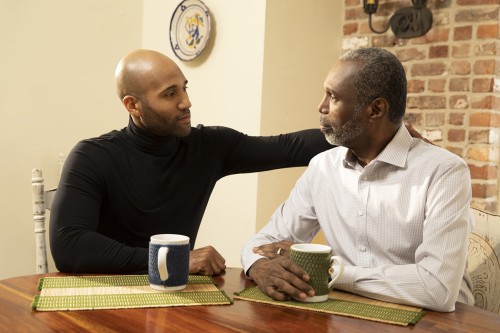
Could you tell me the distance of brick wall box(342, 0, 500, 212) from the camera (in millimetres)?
2621

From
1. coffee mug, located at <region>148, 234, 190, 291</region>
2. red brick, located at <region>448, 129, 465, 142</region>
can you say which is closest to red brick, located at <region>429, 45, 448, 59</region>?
red brick, located at <region>448, 129, 465, 142</region>

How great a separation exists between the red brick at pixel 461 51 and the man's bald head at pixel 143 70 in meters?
1.45

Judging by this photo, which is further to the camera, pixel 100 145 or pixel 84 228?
pixel 100 145

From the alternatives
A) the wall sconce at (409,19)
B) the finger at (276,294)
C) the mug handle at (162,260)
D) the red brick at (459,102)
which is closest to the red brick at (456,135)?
the red brick at (459,102)

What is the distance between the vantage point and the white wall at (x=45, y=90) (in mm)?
2982

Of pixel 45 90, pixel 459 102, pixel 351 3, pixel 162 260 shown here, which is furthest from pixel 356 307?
pixel 45 90

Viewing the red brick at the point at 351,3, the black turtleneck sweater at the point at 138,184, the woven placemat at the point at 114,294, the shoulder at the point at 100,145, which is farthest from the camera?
the red brick at the point at 351,3

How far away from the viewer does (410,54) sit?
2855 millimetres

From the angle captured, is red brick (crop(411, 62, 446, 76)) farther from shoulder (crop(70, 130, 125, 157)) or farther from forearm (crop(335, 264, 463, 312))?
forearm (crop(335, 264, 463, 312))

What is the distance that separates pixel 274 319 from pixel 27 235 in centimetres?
235

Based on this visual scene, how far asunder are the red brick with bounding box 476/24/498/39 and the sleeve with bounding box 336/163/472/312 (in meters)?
1.52

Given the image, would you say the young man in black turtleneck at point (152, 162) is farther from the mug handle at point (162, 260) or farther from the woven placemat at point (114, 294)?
the mug handle at point (162, 260)

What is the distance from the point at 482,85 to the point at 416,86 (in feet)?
1.04

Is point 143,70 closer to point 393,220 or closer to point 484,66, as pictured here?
point 393,220
